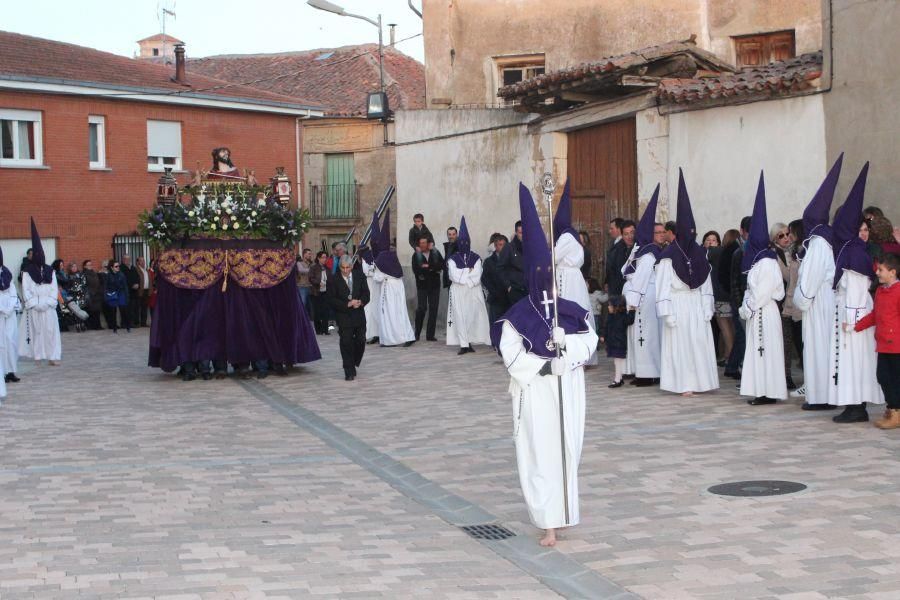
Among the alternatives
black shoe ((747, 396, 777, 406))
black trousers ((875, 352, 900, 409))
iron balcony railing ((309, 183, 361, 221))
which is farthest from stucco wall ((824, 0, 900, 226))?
iron balcony railing ((309, 183, 361, 221))

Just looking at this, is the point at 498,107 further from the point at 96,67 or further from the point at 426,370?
the point at 96,67

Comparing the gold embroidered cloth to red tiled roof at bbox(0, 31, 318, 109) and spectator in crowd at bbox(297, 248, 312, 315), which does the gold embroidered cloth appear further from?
red tiled roof at bbox(0, 31, 318, 109)

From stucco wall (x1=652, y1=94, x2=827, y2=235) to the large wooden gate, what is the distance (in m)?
0.69

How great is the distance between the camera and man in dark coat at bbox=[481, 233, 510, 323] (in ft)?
59.2

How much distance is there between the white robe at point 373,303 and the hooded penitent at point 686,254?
867cm

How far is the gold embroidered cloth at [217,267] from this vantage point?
16.5m

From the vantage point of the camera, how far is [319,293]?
25.7 m

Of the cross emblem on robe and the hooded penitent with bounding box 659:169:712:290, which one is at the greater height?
the hooded penitent with bounding box 659:169:712:290

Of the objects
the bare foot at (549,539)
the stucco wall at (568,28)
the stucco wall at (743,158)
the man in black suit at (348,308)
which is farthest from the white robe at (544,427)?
the stucco wall at (568,28)

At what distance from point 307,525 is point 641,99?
1158 centimetres

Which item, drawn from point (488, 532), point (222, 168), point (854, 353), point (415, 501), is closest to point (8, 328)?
point (222, 168)

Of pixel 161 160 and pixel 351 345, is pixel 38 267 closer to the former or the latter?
pixel 351 345

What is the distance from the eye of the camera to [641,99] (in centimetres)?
1827

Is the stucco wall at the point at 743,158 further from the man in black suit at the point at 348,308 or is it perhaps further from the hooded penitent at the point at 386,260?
the hooded penitent at the point at 386,260
